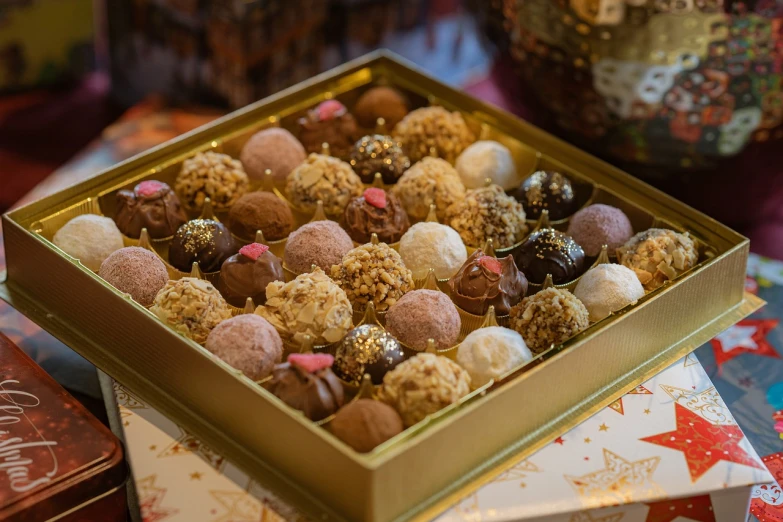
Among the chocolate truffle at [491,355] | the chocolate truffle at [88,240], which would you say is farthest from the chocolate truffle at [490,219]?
the chocolate truffle at [88,240]

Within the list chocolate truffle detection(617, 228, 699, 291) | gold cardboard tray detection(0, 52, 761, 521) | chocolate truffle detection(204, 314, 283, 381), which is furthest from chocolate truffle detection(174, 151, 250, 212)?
chocolate truffle detection(617, 228, 699, 291)

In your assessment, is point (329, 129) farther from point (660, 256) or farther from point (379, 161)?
point (660, 256)

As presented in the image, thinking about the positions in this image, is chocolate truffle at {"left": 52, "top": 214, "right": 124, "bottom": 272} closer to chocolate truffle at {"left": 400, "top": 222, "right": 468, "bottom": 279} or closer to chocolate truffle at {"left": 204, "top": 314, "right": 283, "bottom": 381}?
chocolate truffle at {"left": 204, "top": 314, "right": 283, "bottom": 381}

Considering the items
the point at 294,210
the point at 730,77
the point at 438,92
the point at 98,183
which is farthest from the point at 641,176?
the point at 98,183

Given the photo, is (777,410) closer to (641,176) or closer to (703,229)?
(703,229)

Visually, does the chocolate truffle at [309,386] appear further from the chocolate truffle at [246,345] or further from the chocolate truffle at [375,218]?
the chocolate truffle at [375,218]

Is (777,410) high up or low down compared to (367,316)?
down

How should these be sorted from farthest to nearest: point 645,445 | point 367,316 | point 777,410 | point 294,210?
point 294,210
point 777,410
point 367,316
point 645,445
